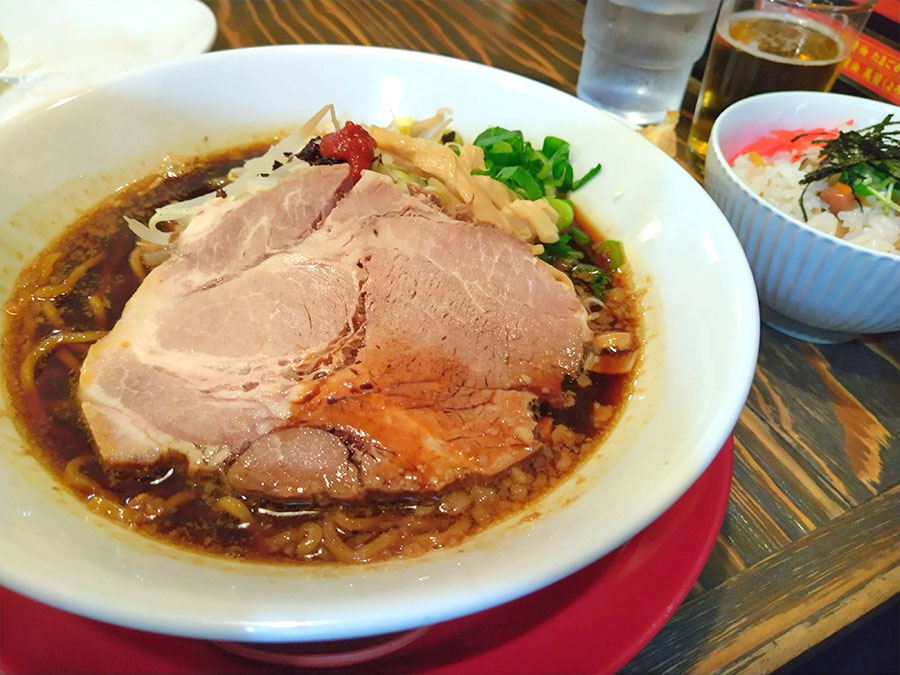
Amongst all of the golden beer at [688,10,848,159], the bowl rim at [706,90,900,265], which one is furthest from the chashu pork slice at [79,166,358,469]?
the golden beer at [688,10,848,159]

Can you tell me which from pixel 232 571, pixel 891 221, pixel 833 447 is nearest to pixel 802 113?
pixel 891 221

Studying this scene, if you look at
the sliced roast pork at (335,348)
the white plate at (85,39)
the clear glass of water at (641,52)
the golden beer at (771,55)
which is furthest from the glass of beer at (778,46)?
the white plate at (85,39)

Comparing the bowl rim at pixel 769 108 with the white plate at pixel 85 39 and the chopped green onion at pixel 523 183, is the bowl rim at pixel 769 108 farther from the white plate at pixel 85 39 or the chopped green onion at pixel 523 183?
the white plate at pixel 85 39

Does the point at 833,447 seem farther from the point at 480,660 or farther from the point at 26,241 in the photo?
the point at 26,241

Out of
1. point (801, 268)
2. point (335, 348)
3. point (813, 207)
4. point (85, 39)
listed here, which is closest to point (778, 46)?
point (813, 207)

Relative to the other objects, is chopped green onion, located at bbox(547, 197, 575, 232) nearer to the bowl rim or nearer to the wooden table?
the bowl rim

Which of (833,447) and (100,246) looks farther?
(100,246)
